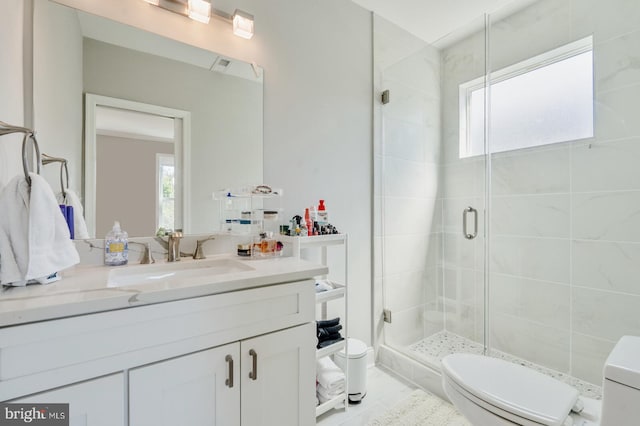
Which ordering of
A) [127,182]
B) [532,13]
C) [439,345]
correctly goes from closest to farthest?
[127,182] → [532,13] → [439,345]

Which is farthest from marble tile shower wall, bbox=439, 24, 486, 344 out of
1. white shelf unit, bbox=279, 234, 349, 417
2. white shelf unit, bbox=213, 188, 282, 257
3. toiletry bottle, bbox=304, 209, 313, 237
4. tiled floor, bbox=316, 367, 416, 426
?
white shelf unit, bbox=213, 188, 282, 257

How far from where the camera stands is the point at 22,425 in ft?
2.20

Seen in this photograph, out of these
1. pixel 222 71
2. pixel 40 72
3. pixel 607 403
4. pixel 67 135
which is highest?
pixel 222 71

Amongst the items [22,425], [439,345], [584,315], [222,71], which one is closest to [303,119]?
[222,71]

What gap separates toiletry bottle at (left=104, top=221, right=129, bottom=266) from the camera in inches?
46.3

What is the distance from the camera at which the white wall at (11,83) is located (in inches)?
34.9

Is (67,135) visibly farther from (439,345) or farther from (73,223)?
(439,345)

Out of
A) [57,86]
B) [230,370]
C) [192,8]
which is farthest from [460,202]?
[57,86]

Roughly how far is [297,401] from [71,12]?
1.77 meters

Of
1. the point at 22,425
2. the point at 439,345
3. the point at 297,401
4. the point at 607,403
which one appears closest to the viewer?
the point at 22,425

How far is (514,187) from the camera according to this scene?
206 centimetres

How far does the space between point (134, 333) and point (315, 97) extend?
153 cm

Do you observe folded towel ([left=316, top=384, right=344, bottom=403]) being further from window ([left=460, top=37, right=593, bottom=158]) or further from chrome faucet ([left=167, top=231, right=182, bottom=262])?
window ([left=460, top=37, right=593, bottom=158])

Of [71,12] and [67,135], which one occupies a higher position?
[71,12]
